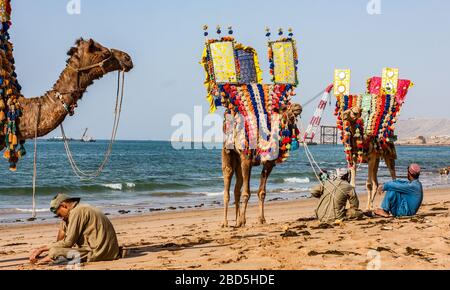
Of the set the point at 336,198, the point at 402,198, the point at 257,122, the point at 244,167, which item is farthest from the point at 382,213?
the point at 257,122

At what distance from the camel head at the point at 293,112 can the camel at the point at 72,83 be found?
478cm

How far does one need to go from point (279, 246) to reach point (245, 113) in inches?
152

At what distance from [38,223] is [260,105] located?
6841 mm

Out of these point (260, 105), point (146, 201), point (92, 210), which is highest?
point (260, 105)

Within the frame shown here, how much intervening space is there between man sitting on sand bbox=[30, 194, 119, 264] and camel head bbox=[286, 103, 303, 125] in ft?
16.6

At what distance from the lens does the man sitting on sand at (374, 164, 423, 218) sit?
11.9 metres

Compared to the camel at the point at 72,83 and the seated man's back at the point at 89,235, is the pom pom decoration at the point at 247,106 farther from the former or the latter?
the seated man's back at the point at 89,235

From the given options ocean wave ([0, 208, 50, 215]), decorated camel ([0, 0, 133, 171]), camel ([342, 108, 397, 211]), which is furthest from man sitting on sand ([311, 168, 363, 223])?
ocean wave ([0, 208, 50, 215])

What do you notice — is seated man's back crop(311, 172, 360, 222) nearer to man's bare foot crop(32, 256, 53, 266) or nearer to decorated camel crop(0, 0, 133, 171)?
decorated camel crop(0, 0, 133, 171)

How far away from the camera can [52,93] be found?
8.50m

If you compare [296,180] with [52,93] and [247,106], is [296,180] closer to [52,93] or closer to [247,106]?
[247,106]
